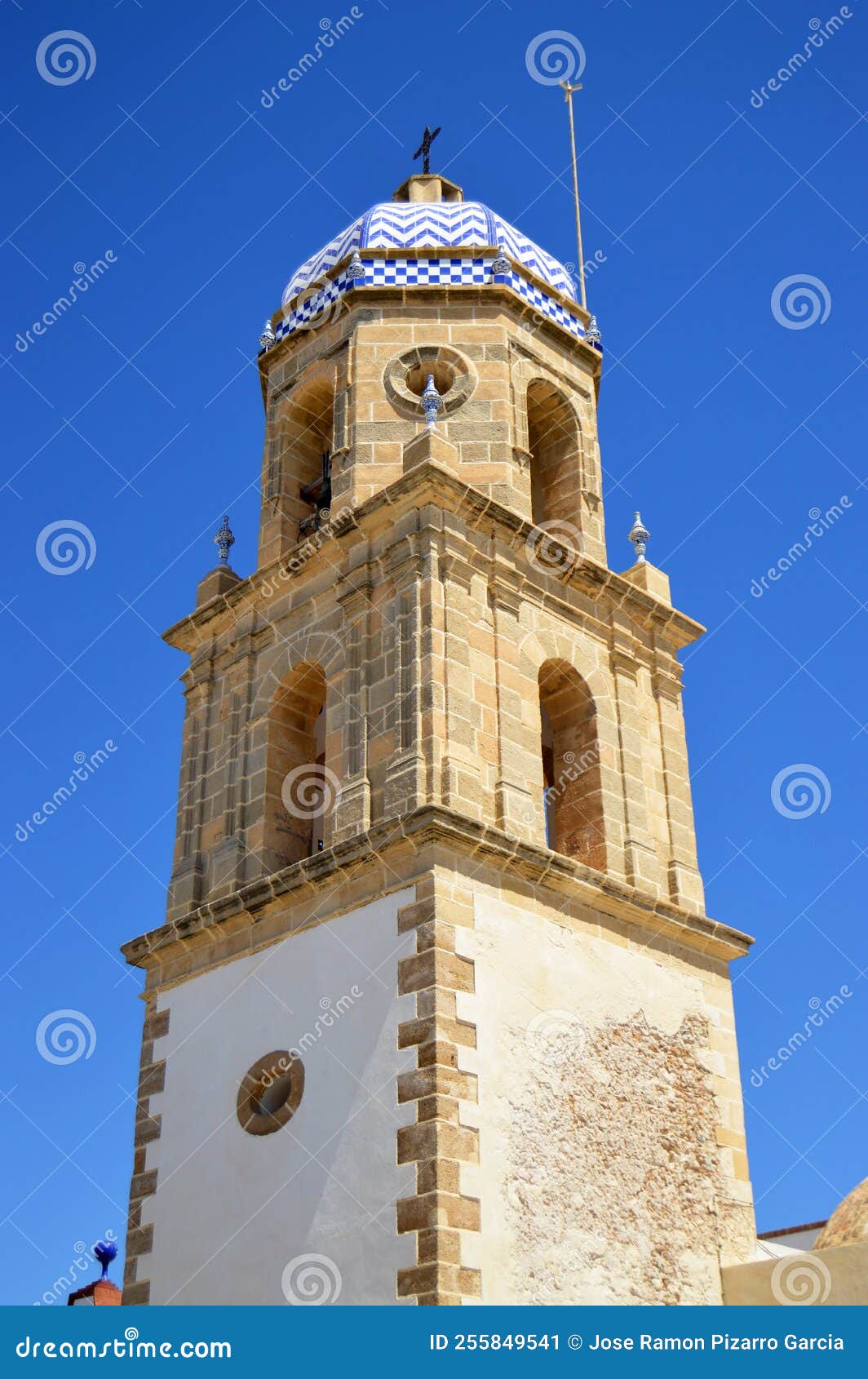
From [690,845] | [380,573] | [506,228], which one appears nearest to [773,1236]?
[690,845]

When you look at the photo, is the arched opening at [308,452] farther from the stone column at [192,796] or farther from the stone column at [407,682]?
the stone column at [407,682]

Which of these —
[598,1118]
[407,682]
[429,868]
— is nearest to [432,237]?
[407,682]

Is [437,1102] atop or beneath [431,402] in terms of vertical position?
beneath

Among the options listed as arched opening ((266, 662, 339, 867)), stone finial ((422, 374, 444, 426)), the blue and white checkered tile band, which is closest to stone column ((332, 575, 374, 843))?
arched opening ((266, 662, 339, 867))

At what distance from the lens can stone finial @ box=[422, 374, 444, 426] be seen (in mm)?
16391

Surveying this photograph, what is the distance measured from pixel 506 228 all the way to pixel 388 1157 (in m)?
11.5

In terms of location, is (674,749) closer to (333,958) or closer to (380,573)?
(380,573)

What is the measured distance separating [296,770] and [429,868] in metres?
3.46

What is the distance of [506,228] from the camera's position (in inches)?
744

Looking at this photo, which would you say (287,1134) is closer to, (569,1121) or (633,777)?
(569,1121)

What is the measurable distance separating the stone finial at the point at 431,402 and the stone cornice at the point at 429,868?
4857 mm

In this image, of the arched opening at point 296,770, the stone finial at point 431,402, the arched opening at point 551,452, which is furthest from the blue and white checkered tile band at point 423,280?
the arched opening at point 296,770

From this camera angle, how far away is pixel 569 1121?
13.1 meters

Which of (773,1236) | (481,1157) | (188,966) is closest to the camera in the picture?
(481,1157)
